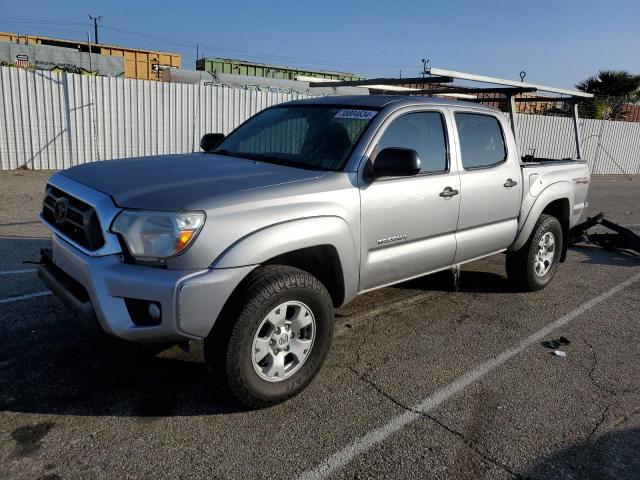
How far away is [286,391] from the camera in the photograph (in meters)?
3.25

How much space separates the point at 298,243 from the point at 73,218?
1.36 metres

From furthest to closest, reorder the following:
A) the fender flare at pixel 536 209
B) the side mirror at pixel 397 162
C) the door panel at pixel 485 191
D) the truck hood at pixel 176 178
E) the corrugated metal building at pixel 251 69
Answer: the corrugated metal building at pixel 251 69 < the fender flare at pixel 536 209 < the door panel at pixel 485 191 < the side mirror at pixel 397 162 < the truck hood at pixel 176 178

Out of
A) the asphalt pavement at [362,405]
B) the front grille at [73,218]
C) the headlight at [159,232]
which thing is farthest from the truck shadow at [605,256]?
the front grille at [73,218]

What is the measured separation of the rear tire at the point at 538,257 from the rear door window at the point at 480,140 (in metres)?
0.96

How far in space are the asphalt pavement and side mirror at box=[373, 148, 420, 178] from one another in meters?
1.39

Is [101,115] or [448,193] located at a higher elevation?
[101,115]

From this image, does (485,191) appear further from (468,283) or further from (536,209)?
(468,283)

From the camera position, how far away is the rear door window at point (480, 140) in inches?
182

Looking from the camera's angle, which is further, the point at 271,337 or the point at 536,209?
the point at 536,209

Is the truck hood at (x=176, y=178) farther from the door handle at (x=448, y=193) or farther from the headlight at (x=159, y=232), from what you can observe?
the door handle at (x=448, y=193)

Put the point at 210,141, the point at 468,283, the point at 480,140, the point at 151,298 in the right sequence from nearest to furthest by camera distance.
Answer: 1. the point at 151,298
2. the point at 480,140
3. the point at 210,141
4. the point at 468,283

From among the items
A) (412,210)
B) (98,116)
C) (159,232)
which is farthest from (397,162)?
(98,116)

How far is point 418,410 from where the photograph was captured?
3283 mm

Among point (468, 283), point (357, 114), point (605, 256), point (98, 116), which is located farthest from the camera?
point (98, 116)
